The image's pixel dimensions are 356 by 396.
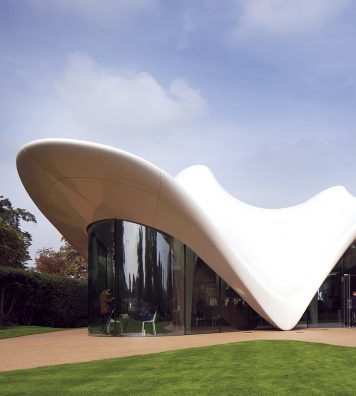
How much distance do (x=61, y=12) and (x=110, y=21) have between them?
4.42 ft

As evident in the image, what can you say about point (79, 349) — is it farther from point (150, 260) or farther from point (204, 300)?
point (204, 300)

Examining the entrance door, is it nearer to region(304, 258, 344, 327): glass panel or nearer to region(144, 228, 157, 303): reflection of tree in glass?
region(304, 258, 344, 327): glass panel

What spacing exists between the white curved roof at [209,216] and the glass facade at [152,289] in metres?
0.47

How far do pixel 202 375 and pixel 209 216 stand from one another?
844 cm

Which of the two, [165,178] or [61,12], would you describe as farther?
[165,178]

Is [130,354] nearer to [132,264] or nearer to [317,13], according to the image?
[132,264]

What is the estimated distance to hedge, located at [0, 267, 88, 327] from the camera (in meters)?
22.3

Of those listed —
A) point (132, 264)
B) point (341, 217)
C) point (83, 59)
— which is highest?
point (83, 59)

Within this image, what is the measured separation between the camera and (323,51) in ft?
35.6

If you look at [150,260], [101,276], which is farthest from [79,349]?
[101,276]

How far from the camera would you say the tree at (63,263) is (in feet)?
134

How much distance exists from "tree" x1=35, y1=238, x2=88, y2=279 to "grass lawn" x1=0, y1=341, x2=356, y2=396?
3078 centimetres

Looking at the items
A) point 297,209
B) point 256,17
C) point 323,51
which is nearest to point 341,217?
point 297,209

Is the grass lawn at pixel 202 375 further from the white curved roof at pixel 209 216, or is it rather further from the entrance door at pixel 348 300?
the entrance door at pixel 348 300
